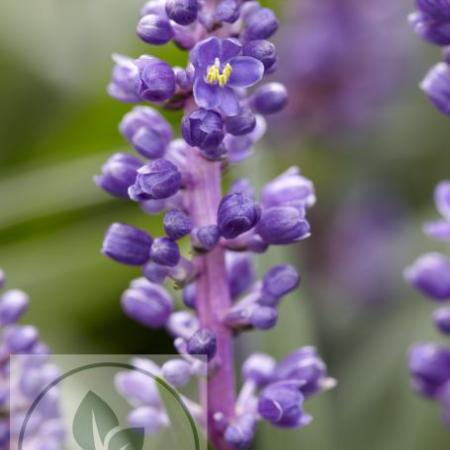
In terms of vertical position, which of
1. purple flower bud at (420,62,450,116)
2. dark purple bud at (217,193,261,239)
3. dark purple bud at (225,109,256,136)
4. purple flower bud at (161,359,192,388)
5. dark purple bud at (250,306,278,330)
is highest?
dark purple bud at (225,109,256,136)

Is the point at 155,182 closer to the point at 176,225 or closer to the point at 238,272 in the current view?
the point at 176,225

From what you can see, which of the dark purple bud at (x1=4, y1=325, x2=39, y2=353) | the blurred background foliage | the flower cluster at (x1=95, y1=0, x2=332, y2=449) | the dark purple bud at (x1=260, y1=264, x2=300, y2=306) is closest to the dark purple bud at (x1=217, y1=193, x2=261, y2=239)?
the flower cluster at (x1=95, y1=0, x2=332, y2=449)

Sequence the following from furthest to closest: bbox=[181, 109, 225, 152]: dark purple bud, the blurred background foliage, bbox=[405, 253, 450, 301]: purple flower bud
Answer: the blurred background foliage < bbox=[405, 253, 450, 301]: purple flower bud < bbox=[181, 109, 225, 152]: dark purple bud

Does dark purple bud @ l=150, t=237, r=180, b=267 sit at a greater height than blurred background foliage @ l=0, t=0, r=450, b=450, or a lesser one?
greater

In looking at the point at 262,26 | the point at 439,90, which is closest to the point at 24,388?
the point at 262,26

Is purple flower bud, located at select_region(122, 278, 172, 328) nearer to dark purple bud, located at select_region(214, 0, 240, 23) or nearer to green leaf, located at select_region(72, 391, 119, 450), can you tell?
green leaf, located at select_region(72, 391, 119, 450)

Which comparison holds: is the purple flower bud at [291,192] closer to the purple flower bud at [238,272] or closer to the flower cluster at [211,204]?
the flower cluster at [211,204]

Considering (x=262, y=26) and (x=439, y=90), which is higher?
(x=262, y=26)

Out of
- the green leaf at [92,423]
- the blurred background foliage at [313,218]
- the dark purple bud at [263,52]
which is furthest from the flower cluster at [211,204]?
the blurred background foliage at [313,218]
